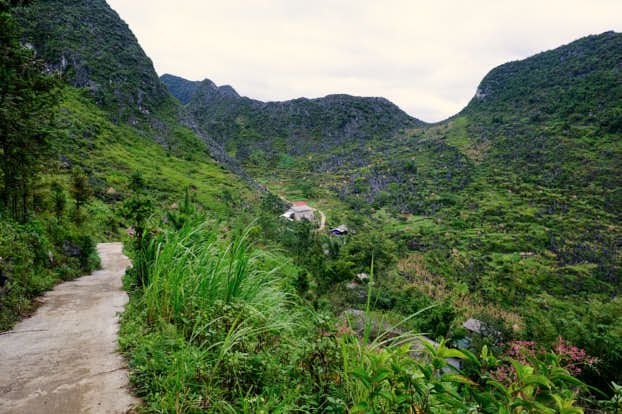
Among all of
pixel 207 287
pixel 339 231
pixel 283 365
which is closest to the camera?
pixel 283 365

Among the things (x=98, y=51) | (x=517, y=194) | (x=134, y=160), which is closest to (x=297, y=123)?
(x=98, y=51)

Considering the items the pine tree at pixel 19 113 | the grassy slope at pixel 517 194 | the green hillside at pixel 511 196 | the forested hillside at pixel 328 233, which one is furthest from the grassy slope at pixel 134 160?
the grassy slope at pixel 517 194

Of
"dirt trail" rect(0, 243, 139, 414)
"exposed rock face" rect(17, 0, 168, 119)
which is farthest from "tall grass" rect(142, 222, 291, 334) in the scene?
"exposed rock face" rect(17, 0, 168, 119)

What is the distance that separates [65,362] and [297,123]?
140 meters

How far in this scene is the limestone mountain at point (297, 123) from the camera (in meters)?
123

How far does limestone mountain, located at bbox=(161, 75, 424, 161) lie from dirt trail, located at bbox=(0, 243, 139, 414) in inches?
4379

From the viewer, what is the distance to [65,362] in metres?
2.70

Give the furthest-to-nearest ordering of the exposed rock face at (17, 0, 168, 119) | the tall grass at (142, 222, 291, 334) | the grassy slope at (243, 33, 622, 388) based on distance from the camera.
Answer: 1. the exposed rock face at (17, 0, 168, 119)
2. the grassy slope at (243, 33, 622, 388)
3. the tall grass at (142, 222, 291, 334)

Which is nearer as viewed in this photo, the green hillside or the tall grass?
the tall grass

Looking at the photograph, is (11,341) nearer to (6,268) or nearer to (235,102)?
(6,268)

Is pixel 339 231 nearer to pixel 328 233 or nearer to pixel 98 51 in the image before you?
pixel 328 233

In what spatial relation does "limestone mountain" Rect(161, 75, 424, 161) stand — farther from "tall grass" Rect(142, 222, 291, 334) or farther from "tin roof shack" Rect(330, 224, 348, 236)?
"tall grass" Rect(142, 222, 291, 334)

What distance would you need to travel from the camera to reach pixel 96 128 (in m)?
46.8

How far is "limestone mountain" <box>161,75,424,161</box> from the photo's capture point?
403 ft
